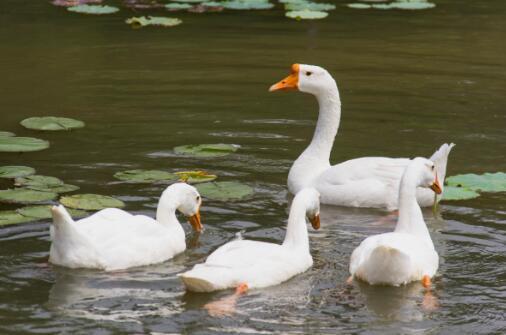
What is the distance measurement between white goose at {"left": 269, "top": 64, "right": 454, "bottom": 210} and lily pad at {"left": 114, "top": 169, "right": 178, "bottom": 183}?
1116 millimetres

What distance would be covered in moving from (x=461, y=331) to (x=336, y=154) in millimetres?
4962

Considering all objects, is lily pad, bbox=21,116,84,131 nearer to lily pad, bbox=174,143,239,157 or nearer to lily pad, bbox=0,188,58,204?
lily pad, bbox=174,143,239,157

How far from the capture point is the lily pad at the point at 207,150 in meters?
12.0

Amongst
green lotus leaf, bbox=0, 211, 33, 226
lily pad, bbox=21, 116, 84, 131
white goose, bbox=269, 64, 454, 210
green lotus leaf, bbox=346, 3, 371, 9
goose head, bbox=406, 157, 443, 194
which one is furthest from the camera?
green lotus leaf, bbox=346, 3, 371, 9

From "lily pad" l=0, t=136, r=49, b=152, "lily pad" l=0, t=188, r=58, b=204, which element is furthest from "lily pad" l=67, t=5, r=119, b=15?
"lily pad" l=0, t=188, r=58, b=204

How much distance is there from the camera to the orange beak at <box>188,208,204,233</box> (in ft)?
31.9

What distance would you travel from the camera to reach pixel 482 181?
1098 cm

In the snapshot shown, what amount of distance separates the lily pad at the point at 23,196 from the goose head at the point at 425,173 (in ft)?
9.96

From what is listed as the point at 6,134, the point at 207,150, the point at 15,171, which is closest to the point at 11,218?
the point at 15,171

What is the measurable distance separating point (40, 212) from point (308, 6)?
1095 cm

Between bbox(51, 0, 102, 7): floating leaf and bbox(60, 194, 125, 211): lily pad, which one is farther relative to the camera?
bbox(51, 0, 102, 7): floating leaf

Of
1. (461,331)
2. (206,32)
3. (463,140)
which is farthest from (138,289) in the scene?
(206,32)

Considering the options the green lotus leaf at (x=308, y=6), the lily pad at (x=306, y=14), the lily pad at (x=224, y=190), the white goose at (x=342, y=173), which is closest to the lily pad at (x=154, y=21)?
the lily pad at (x=306, y=14)

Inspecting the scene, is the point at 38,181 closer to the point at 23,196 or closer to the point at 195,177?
the point at 23,196
